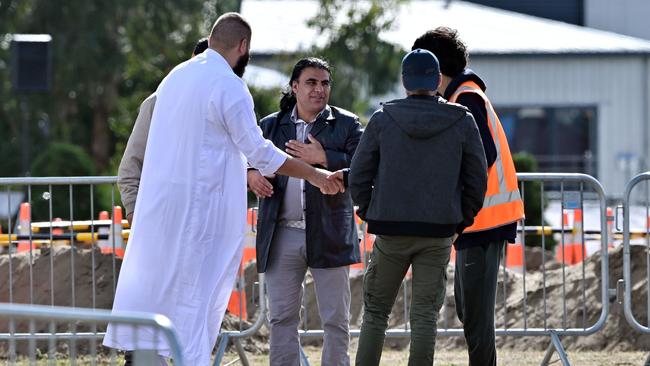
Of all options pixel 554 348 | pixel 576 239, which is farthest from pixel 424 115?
pixel 576 239

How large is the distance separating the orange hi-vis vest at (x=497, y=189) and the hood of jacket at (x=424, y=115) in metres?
0.42

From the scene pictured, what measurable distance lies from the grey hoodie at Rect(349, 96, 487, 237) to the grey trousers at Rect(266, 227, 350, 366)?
946mm

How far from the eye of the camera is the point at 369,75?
3130 cm

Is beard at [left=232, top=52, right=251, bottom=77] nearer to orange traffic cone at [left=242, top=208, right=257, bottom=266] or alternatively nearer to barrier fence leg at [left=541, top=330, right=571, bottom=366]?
orange traffic cone at [left=242, top=208, right=257, bottom=266]

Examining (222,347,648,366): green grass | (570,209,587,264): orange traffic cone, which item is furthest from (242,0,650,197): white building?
(222,347,648,366): green grass

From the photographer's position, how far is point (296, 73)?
294 inches

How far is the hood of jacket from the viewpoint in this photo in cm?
643

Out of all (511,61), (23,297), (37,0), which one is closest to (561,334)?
(23,297)

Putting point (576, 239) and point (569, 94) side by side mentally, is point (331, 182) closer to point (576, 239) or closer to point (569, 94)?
point (576, 239)

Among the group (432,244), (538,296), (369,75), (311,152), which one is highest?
(369,75)

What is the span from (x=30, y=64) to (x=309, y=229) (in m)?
13.3

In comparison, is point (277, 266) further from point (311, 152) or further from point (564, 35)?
point (564, 35)

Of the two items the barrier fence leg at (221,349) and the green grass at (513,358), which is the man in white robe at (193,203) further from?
the green grass at (513,358)

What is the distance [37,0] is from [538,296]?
887 inches
